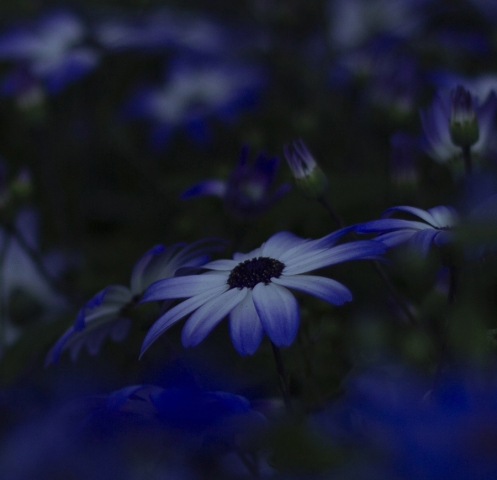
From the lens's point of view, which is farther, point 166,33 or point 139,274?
point 166,33

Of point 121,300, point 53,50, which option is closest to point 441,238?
point 121,300

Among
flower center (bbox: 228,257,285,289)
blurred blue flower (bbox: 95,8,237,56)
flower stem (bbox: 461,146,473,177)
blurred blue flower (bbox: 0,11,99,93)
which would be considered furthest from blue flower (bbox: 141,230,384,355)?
blurred blue flower (bbox: 95,8,237,56)

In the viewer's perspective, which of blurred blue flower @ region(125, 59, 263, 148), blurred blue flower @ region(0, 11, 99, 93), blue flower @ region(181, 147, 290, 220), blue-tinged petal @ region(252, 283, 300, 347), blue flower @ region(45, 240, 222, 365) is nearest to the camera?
blue-tinged petal @ region(252, 283, 300, 347)

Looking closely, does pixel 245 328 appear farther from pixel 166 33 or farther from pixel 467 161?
pixel 166 33

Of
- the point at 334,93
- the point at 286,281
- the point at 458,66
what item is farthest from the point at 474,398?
the point at 334,93

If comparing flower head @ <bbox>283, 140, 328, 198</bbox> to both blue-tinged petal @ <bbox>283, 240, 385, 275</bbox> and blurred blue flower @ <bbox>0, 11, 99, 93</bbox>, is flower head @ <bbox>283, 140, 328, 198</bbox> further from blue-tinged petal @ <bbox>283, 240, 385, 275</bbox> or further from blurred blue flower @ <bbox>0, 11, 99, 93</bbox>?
blurred blue flower @ <bbox>0, 11, 99, 93</bbox>

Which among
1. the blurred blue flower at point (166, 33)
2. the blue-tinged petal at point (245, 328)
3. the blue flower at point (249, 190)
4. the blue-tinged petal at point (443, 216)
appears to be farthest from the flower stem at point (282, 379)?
Result: the blurred blue flower at point (166, 33)

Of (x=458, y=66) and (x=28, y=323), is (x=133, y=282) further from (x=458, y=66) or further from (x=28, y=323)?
(x=458, y=66)
